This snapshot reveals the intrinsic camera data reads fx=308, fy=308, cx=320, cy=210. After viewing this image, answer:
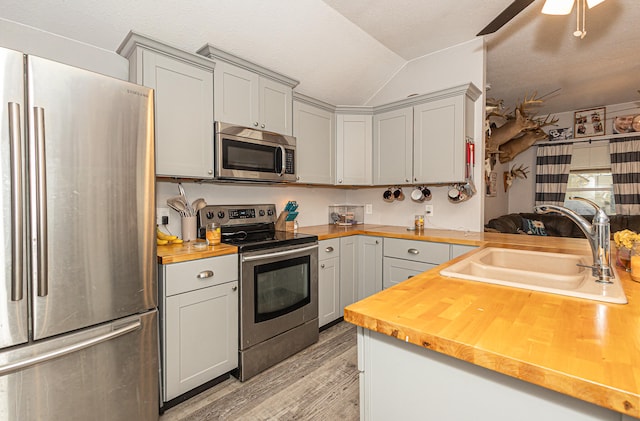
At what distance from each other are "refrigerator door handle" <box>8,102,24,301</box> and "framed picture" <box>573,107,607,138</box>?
6.87 m

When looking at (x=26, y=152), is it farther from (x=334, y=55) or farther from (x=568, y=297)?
(x=334, y=55)

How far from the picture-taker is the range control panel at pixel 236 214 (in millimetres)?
2424

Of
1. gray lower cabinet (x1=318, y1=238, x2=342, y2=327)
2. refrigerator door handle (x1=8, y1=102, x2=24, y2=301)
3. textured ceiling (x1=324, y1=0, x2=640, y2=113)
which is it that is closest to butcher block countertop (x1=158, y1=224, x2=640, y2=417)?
refrigerator door handle (x1=8, y1=102, x2=24, y2=301)

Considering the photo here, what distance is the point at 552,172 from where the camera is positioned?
5.39 meters

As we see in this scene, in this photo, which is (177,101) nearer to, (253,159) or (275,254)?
(253,159)

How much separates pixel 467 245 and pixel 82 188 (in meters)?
2.43

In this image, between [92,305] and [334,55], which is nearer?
[92,305]

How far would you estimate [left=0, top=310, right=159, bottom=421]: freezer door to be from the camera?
3.88 feet

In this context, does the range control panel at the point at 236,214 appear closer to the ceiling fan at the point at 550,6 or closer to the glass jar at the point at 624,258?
the ceiling fan at the point at 550,6

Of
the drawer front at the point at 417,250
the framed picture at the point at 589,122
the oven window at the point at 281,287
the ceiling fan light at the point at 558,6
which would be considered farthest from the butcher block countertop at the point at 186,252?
the framed picture at the point at 589,122

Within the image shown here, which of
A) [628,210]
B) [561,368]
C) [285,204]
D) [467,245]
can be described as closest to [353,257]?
[285,204]

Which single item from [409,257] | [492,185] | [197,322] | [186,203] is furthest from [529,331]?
[492,185]

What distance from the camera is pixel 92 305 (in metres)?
1.36

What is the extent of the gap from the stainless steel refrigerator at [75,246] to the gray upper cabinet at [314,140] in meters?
1.50
